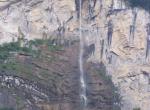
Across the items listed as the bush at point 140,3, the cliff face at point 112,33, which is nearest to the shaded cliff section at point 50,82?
the cliff face at point 112,33

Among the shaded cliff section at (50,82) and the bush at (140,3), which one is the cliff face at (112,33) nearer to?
the bush at (140,3)

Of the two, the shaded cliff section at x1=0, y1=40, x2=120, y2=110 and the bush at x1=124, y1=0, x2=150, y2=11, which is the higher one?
the bush at x1=124, y1=0, x2=150, y2=11

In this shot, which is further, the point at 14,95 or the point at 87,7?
the point at 87,7

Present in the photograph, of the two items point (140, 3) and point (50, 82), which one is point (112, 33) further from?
point (50, 82)

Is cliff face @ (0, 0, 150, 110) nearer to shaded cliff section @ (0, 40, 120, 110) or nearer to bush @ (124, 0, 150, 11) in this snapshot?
bush @ (124, 0, 150, 11)

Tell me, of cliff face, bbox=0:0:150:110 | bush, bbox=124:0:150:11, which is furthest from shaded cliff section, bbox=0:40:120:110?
bush, bbox=124:0:150:11

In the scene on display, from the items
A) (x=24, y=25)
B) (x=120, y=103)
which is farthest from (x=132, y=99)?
(x=24, y=25)

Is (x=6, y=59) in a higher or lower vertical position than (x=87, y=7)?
lower

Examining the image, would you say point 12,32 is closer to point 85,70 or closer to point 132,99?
point 85,70
